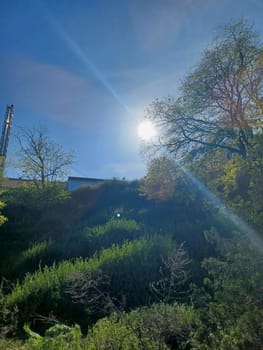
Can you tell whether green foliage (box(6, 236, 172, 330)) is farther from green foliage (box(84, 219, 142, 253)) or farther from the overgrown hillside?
green foliage (box(84, 219, 142, 253))

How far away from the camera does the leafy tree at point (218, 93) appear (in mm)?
8953

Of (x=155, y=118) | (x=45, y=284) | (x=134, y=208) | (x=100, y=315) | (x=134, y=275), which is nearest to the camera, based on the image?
(x=100, y=315)

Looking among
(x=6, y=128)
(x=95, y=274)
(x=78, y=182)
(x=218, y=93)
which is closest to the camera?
(x=95, y=274)

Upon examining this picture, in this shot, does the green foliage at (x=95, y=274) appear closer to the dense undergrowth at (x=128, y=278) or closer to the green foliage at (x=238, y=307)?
the dense undergrowth at (x=128, y=278)

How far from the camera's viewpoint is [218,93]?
31.6 feet

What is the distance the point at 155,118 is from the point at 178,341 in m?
9.02

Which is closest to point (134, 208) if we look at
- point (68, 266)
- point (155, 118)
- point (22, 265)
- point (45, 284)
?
point (155, 118)

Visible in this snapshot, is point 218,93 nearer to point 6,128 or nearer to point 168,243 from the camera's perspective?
point 168,243

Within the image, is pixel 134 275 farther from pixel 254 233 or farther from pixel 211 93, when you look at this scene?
pixel 211 93

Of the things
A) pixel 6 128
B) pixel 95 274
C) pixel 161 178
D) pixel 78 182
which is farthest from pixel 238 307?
pixel 6 128

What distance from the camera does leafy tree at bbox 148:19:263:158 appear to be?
8953mm

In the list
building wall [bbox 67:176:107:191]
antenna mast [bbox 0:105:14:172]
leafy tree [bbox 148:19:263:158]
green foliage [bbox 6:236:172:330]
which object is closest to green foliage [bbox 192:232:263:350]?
green foliage [bbox 6:236:172:330]

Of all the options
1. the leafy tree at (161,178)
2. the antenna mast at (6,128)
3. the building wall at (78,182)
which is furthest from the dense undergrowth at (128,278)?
the antenna mast at (6,128)

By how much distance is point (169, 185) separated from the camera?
38.9 feet
